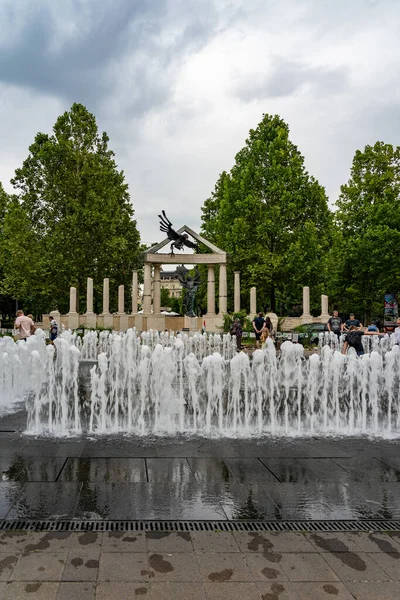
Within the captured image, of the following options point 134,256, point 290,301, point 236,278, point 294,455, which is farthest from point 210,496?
point 290,301

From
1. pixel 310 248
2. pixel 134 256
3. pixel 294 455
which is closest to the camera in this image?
pixel 294 455

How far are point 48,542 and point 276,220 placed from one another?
33518 millimetres

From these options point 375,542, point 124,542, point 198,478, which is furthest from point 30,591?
point 375,542

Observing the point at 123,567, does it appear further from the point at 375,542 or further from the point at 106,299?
the point at 106,299

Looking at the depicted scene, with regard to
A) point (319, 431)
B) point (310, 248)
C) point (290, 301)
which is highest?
point (310, 248)

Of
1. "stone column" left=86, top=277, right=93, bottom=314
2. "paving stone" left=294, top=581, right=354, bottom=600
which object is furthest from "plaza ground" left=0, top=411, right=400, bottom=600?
"stone column" left=86, top=277, right=93, bottom=314

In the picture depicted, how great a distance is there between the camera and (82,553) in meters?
3.54

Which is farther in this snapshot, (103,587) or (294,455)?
(294,455)

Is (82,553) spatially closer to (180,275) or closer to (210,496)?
(210,496)

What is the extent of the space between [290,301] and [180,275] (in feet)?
40.6

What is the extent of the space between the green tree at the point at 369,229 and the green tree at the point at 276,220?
1.73 metres

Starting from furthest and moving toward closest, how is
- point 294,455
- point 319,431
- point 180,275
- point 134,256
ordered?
point 134,256, point 180,275, point 319,431, point 294,455

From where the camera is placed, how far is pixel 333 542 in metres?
3.80

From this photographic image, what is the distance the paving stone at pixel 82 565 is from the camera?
3240 millimetres
